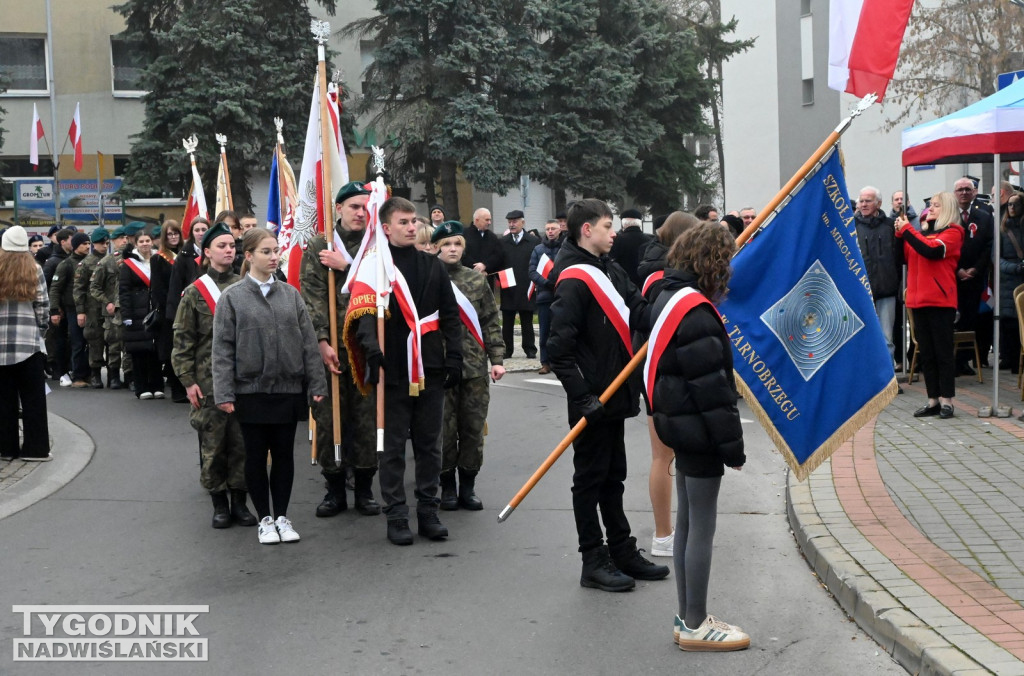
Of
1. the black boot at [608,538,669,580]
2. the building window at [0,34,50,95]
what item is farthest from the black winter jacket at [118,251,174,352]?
the building window at [0,34,50,95]

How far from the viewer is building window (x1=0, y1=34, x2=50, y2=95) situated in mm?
41594

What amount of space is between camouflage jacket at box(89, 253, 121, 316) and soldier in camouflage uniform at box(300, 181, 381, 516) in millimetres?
8069

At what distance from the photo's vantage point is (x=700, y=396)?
5.39m

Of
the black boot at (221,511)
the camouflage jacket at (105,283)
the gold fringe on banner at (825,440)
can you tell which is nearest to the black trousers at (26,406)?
the black boot at (221,511)

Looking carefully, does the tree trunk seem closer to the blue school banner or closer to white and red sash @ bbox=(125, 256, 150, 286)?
white and red sash @ bbox=(125, 256, 150, 286)

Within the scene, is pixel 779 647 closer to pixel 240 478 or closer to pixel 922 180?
Result: pixel 240 478

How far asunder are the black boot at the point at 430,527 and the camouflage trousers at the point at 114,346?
8.98m

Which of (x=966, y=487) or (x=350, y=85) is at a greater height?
(x=350, y=85)

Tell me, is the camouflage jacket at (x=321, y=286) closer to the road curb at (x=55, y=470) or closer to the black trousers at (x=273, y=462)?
the black trousers at (x=273, y=462)

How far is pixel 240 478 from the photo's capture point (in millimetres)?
8227

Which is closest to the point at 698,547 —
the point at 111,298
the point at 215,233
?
the point at 215,233

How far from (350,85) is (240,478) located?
35331 mm

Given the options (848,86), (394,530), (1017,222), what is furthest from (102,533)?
(1017,222)

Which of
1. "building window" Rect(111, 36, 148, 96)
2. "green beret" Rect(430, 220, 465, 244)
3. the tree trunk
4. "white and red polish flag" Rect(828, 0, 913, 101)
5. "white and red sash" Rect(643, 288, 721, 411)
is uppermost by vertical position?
"building window" Rect(111, 36, 148, 96)
